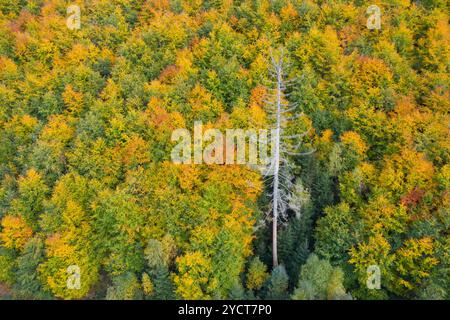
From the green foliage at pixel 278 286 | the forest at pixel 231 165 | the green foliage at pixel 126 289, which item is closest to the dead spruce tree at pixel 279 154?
the forest at pixel 231 165

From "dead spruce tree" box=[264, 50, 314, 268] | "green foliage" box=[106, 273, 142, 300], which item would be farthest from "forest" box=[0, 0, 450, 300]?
"dead spruce tree" box=[264, 50, 314, 268]

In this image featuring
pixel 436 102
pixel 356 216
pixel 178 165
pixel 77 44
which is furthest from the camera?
pixel 77 44

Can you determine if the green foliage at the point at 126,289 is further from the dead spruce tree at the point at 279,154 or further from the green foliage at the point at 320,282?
the green foliage at the point at 320,282

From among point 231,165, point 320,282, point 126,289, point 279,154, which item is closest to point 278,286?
point 320,282

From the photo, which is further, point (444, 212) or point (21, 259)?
point (21, 259)

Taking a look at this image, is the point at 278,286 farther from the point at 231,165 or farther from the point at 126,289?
the point at 126,289

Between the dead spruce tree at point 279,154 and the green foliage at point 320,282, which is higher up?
the dead spruce tree at point 279,154

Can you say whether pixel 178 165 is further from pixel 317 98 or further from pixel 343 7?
pixel 343 7
